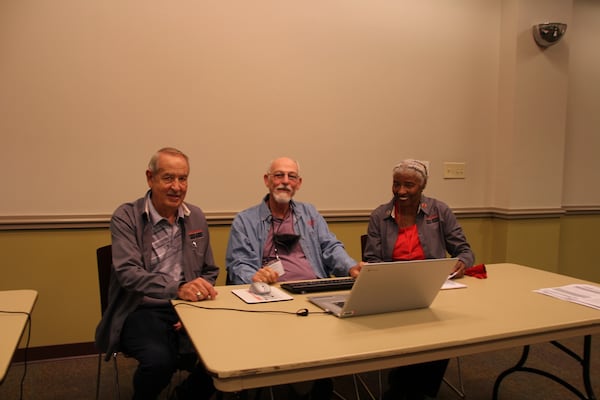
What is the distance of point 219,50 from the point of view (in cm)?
317

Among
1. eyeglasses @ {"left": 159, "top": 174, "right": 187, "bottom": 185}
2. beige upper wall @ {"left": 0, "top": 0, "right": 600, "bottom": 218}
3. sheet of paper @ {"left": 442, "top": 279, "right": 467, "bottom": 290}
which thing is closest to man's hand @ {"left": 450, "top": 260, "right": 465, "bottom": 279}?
sheet of paper @ {"left": 442, "top": 279, "right": 467, "bottom": 290}

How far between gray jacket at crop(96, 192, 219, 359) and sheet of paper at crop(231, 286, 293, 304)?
0.25 meters

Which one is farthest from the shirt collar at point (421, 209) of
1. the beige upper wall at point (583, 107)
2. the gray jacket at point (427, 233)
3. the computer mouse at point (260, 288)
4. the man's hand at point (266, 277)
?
the beige upper wall at point (583, 107)

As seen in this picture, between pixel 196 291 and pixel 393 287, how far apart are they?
73 centimetres

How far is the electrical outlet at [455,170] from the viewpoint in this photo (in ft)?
12.7

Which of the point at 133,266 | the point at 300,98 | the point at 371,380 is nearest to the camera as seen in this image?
the point at 133,266

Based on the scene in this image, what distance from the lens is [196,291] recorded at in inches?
68.2

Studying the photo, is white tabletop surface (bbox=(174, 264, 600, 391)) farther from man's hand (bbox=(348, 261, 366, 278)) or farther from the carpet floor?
the carpet floor

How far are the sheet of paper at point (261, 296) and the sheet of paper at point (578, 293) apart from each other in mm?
1074

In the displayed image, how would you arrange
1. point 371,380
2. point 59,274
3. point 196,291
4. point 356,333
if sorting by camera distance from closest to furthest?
point 356,333
point 196,291
point 371,380
point 59,274

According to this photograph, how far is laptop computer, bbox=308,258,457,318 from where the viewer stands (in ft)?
4.70

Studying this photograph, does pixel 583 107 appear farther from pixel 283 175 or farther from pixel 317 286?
pixel 317 286

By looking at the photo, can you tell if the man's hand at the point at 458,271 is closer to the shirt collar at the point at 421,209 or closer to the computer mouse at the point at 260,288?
the shirt collar at the point at 421,209

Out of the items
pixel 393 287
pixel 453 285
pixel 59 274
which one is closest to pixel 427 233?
pixel 453 285
